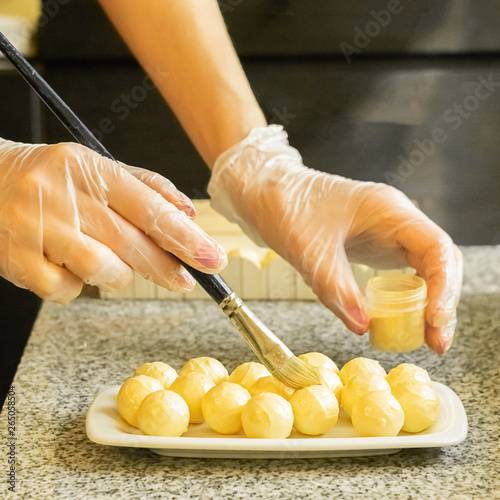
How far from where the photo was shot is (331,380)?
3.34 ft

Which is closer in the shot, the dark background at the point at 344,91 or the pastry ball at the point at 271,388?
the pastry ball at the point at 271,388

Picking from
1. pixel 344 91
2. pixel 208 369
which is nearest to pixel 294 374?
pixel 208 369

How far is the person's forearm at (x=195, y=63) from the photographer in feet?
4.24

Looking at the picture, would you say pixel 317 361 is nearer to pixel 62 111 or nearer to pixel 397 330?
pixel 397 330

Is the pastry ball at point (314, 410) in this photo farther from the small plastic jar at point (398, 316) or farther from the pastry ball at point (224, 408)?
the small plastic jar at point (398, 316)

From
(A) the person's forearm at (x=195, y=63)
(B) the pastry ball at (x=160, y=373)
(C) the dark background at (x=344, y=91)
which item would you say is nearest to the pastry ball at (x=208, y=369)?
(B) the pastry ball at (x=160, y=373)

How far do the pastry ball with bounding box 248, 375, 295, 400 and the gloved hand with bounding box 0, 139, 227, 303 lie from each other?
188mm

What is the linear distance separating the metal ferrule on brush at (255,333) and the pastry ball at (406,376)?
0.16 m


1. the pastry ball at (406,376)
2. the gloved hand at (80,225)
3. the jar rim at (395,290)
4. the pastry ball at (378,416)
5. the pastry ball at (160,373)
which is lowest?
the pastry ball at (160,373)

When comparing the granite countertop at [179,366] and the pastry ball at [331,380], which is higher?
the pastry ball at [331,380]

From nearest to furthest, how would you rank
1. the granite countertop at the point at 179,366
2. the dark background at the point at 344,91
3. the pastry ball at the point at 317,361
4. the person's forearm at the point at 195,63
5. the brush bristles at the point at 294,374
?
the granite countertop at the point at 179,366 < the brush bristles at the point at 294,374 < the pastry ball at the point at 317,361 < the person's forearm at the point at 195,63 < the dark background at the point at 344,91

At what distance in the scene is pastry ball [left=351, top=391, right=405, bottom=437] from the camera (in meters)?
0.90

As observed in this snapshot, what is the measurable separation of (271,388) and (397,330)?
0.25 meters

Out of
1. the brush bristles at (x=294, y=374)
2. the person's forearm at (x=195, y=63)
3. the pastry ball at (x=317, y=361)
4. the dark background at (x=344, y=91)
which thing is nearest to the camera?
the brush bristles at (x=294, y=374)
